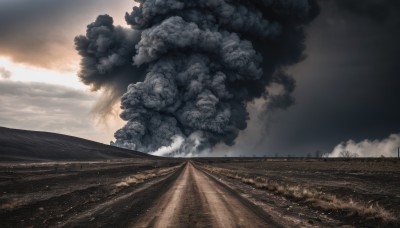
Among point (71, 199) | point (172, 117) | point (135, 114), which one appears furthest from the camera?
point (172, 117)

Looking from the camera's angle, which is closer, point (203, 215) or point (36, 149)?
point (203, 215)

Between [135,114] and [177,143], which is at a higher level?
[135,114]

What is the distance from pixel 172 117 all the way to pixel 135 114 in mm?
16468

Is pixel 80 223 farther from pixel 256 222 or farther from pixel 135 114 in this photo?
pixel 135 114

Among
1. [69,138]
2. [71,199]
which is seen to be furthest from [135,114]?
[71,199]

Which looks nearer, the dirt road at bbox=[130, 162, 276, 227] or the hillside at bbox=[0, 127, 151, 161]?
the dirt road at bbox=[130, 162, 276, 227]

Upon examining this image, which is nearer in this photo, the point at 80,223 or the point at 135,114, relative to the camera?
the point at 80,223

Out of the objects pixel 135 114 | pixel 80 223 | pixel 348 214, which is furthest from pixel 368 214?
pixel 135 114

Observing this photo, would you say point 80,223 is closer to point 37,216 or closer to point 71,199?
point 37,216

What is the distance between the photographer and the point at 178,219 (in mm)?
10594

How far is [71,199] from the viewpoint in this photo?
17.5 meters

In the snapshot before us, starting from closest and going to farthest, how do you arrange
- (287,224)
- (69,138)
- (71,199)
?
(287,224)
(71,199)
(69,138)

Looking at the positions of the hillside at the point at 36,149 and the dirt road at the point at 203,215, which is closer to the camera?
the dirt road at the point at 203,215

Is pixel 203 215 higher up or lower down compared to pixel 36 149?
lower down
